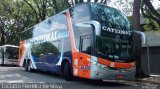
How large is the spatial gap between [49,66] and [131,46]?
20.9ft

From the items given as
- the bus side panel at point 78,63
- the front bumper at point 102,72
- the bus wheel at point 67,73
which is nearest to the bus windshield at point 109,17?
the bus side panel at point 78,63

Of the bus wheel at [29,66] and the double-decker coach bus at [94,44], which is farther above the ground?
the double-decker coach bus at [94,44]

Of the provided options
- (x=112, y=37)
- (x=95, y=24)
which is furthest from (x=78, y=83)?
(x=95, y=24)

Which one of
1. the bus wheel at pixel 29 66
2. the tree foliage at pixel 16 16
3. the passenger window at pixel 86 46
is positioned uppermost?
the tree foliage at pixel 16 16

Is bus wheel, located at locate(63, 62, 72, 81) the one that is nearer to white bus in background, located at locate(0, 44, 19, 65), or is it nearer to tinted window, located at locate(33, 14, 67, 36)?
tinted window, located at locate(33, 14, 67, 36)

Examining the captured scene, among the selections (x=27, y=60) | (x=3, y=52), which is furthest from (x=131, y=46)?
(x=3, y=52)

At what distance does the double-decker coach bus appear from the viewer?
14.3 metres

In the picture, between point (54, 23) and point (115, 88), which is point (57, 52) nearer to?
point (54, 23)

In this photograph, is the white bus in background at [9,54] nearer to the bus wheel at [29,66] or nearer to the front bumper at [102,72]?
the bus wheel at [29,66]

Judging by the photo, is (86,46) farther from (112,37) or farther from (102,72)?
(102,72)

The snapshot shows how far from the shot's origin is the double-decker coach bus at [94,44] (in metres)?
14.3

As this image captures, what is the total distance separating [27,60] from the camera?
25.7m

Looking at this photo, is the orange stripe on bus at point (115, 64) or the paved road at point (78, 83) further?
the paved road at point (78, 83)

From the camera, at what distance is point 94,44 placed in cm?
1433
